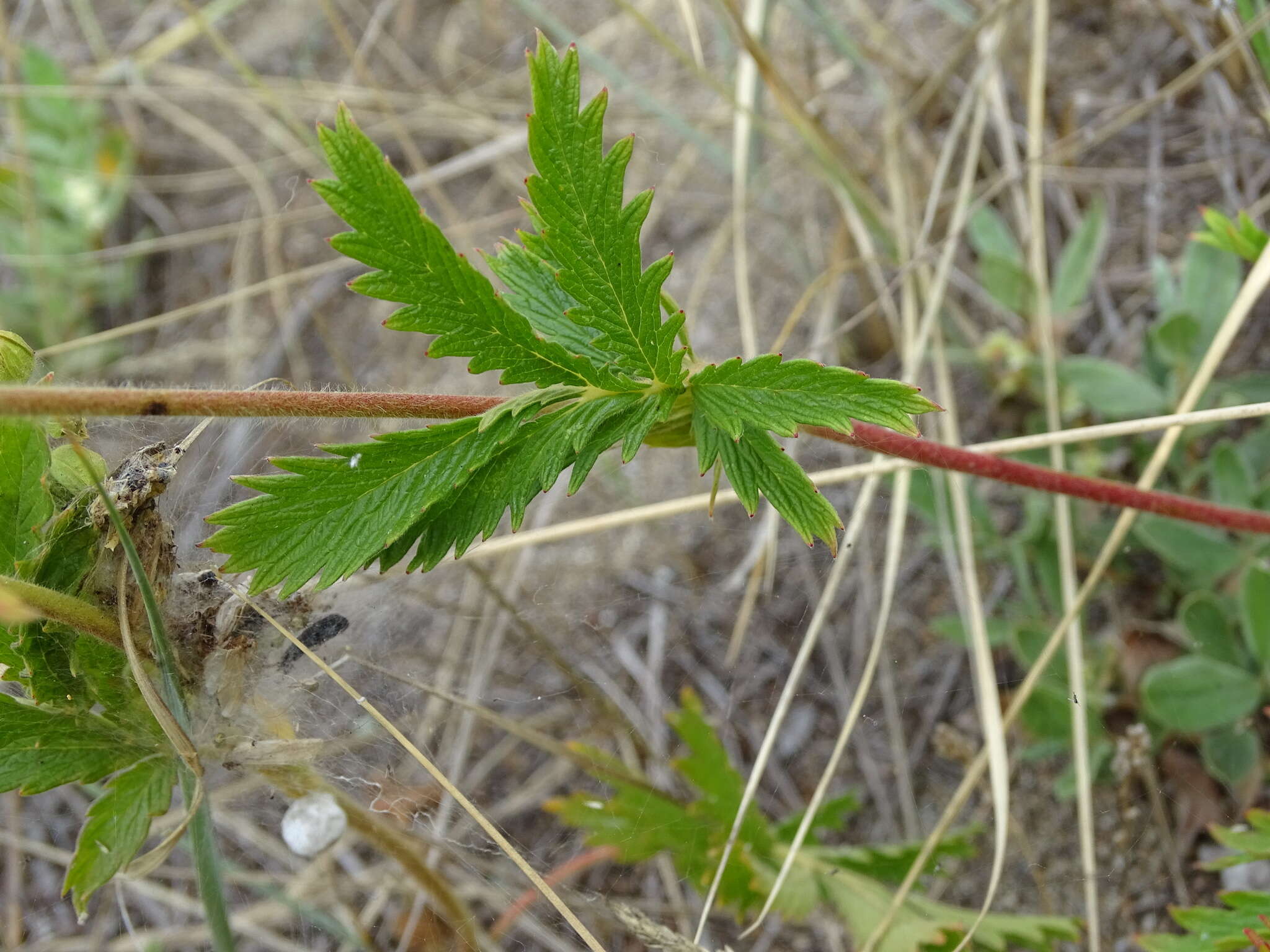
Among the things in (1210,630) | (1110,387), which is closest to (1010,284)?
(1110,387)

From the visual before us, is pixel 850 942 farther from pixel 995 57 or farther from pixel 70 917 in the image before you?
pixel 995 57

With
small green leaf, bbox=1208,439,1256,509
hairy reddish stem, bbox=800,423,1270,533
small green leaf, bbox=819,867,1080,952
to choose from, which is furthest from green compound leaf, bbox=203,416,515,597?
small green leaf, bbox=1208,439,1256,509

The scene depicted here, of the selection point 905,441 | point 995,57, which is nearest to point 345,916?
point 905,441

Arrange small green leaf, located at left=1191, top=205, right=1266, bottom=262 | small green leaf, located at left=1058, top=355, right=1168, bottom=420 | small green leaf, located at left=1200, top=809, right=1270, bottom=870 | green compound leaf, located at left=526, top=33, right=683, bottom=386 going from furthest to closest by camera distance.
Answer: small green leaf, located at left=1058, top=355, right=1168, bottom=420
small green leaf, located at left=1191, top=205, right=1266, bottom=262
small green leaf, located at left=1200, top=809, right=1270, bottom=870
green compound leaf, located at left=526, top=33, right=683, bottom=386

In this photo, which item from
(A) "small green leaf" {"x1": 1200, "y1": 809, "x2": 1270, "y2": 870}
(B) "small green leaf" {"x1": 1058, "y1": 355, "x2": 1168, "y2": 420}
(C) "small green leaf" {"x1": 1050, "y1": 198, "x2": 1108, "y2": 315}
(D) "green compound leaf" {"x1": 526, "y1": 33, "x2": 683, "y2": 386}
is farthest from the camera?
(C) "small green leaf" {"x1": 1050, "y1": 198, "x2": 1108, "y2": 315}

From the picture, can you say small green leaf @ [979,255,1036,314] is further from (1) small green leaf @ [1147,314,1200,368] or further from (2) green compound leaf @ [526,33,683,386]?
(2) green compound leaf @ [526,33,683,386]

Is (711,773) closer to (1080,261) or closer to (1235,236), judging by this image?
(1235,236)
